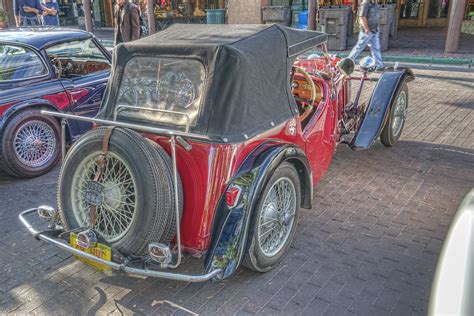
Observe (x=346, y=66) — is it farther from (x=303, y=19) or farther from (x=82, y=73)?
(x=303, y=19)

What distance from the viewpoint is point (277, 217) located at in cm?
342

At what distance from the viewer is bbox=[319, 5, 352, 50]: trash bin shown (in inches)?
474

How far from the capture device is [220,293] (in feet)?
10.5

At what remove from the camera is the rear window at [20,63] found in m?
5.41

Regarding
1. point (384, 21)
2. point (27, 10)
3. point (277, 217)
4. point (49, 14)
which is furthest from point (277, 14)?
point (277, 217)

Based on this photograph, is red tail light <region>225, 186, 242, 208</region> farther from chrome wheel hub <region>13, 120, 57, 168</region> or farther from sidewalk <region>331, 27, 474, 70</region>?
sidewalk <region>331, 27, 474, 70</region>

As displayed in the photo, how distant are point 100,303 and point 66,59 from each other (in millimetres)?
3965

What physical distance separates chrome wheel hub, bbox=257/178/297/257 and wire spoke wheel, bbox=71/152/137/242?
95cm

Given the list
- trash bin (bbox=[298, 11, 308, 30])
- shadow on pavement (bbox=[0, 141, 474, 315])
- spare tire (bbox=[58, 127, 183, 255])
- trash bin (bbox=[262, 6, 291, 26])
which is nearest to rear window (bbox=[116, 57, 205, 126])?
spare tire (bbox=[58, 127, 183, 255])

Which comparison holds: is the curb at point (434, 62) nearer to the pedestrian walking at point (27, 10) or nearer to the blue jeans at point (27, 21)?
the pedestrian walking at point (27, 10)

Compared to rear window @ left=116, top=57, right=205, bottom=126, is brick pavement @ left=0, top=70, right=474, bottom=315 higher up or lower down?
lower down

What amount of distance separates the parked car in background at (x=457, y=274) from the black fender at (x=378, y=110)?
99.7 inches

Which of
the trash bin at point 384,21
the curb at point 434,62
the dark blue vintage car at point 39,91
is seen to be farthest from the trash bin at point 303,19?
the dark blue vintage car at point 39,91

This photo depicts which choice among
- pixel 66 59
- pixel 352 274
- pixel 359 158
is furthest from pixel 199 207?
pixel 66 59
